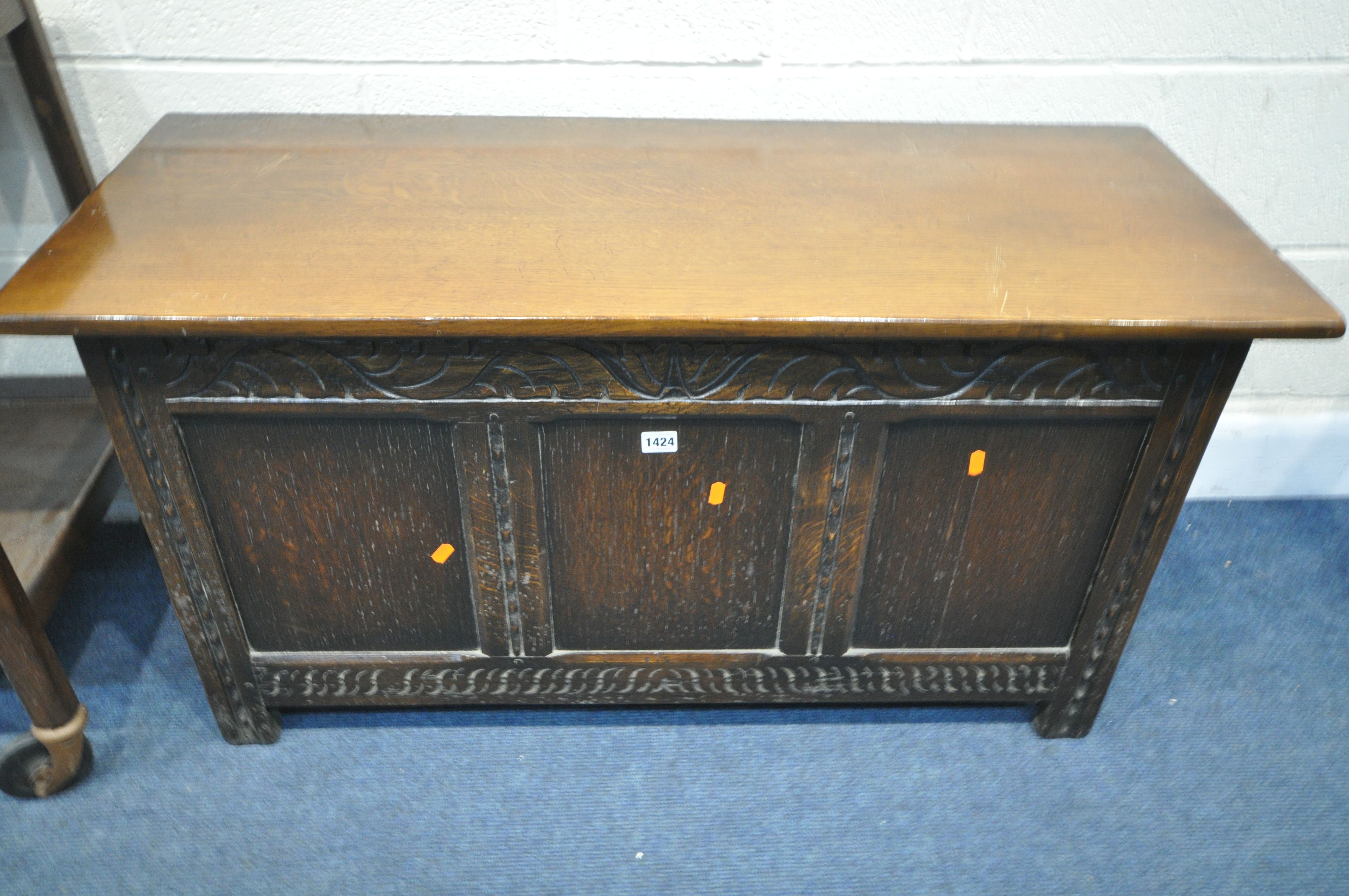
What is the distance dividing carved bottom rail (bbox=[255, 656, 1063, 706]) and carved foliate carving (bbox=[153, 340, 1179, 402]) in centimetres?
41

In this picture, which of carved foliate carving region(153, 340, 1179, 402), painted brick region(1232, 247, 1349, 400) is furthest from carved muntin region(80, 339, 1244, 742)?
painted brick region(1232, 247, 1349, 400)

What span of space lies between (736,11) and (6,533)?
1.18m

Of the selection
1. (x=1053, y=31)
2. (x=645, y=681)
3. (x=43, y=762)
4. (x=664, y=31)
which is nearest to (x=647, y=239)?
(x=664, y=31)

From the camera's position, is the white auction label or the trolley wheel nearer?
the white auction label

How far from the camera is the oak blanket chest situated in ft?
3.02

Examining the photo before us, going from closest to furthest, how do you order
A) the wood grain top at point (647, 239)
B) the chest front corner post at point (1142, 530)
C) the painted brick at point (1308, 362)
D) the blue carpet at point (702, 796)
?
the wood grain top at point (647, 239) → the chest front corner post at point (1142, 530) → the blue carpet at point (702, 796) → the painted brick at point (1308, 362)

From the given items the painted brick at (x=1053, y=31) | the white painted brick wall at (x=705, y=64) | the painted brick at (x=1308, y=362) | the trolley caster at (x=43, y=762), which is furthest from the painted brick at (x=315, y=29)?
the painted brick at (x=1308, y=362)

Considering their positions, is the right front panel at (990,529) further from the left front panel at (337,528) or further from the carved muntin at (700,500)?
the left front panel at (337,528)

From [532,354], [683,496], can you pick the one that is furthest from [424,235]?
[683,496]

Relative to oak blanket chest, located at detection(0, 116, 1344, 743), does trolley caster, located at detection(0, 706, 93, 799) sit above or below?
below

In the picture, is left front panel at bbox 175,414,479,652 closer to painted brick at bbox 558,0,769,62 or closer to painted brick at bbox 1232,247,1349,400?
painted brick at bbox 558,0,769,62

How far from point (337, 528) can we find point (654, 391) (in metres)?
0.41

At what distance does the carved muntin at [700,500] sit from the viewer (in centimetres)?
98

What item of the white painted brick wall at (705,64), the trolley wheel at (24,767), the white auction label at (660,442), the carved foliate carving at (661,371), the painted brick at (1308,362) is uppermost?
the white painted brick wall at (705,64)
